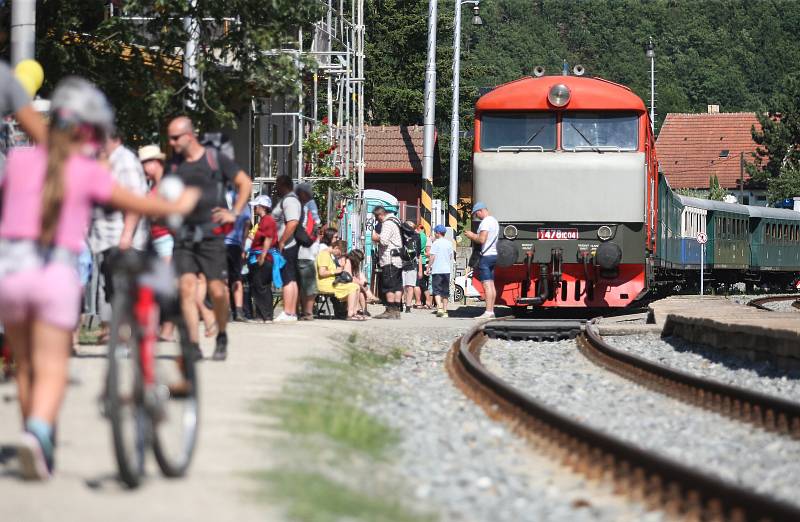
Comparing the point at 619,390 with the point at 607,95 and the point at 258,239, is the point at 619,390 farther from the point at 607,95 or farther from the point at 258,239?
the point at 607,95

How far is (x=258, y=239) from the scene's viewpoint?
18438mm

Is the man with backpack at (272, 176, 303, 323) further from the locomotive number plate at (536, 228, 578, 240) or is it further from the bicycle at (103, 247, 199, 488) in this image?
the bicycle at (103, 247, 199, 488)

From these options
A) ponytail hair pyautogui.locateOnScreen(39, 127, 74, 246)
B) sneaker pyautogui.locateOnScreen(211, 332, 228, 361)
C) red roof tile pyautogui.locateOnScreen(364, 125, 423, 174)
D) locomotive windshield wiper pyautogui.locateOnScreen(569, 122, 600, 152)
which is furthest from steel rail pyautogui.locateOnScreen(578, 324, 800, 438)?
red roof tile pyautogui.locateOnScreen(364, 125, 423, 174)

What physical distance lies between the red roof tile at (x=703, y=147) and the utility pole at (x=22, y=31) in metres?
95.6

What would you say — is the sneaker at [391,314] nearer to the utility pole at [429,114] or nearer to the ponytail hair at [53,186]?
the utility pole at [429,114]

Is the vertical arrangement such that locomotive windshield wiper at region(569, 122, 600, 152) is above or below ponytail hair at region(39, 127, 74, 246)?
above

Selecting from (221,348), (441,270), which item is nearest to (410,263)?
(441,270)

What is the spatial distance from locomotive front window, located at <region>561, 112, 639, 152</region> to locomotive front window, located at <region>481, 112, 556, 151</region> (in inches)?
9.0

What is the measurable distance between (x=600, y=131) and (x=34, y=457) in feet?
58.1

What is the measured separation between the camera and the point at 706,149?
367ft

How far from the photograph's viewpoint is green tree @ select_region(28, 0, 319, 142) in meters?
18.1

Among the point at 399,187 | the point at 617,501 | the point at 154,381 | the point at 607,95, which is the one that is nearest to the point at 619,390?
the point at 617,501

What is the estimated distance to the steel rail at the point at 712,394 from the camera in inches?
418

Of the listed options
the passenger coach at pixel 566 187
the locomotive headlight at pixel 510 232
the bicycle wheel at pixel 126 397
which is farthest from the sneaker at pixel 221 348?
the locomotive headlight at pixel 510 232
